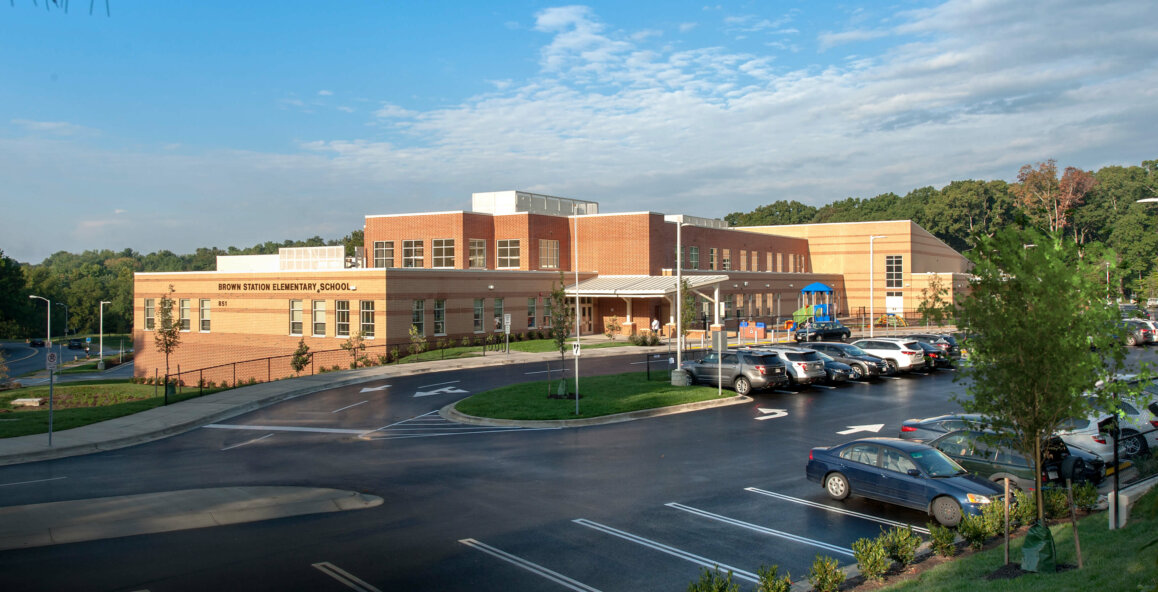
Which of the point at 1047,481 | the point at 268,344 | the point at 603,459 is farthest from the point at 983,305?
the point at 268,344

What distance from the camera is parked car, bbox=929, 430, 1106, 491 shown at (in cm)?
1446

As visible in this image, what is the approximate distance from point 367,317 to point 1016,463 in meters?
34.9

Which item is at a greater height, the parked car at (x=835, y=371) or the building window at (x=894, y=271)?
the building window at (x=894, y=271)

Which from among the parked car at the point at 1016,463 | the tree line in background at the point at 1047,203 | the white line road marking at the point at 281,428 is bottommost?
the white line road marking at the point at 281,428

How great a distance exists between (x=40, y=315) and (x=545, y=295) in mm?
114315

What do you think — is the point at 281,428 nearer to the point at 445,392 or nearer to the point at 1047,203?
the point at 445,392

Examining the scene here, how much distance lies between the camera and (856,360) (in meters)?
33.6

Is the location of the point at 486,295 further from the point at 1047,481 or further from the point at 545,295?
the point at 1047,481

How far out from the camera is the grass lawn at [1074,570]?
8.59m

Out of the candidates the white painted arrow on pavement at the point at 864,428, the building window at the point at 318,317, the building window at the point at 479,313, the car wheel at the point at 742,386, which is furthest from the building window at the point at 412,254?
the white painted arrow on pavement at the point at 864,428

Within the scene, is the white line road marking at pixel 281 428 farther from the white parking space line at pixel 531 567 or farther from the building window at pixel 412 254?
the building window at pixel 412 254

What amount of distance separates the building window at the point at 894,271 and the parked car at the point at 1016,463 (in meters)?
66.0

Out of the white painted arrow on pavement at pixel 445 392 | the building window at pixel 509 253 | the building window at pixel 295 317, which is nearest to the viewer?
the white painted arrow on pavement at pixel 445 392

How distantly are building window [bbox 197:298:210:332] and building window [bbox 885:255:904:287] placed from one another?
202 ft
